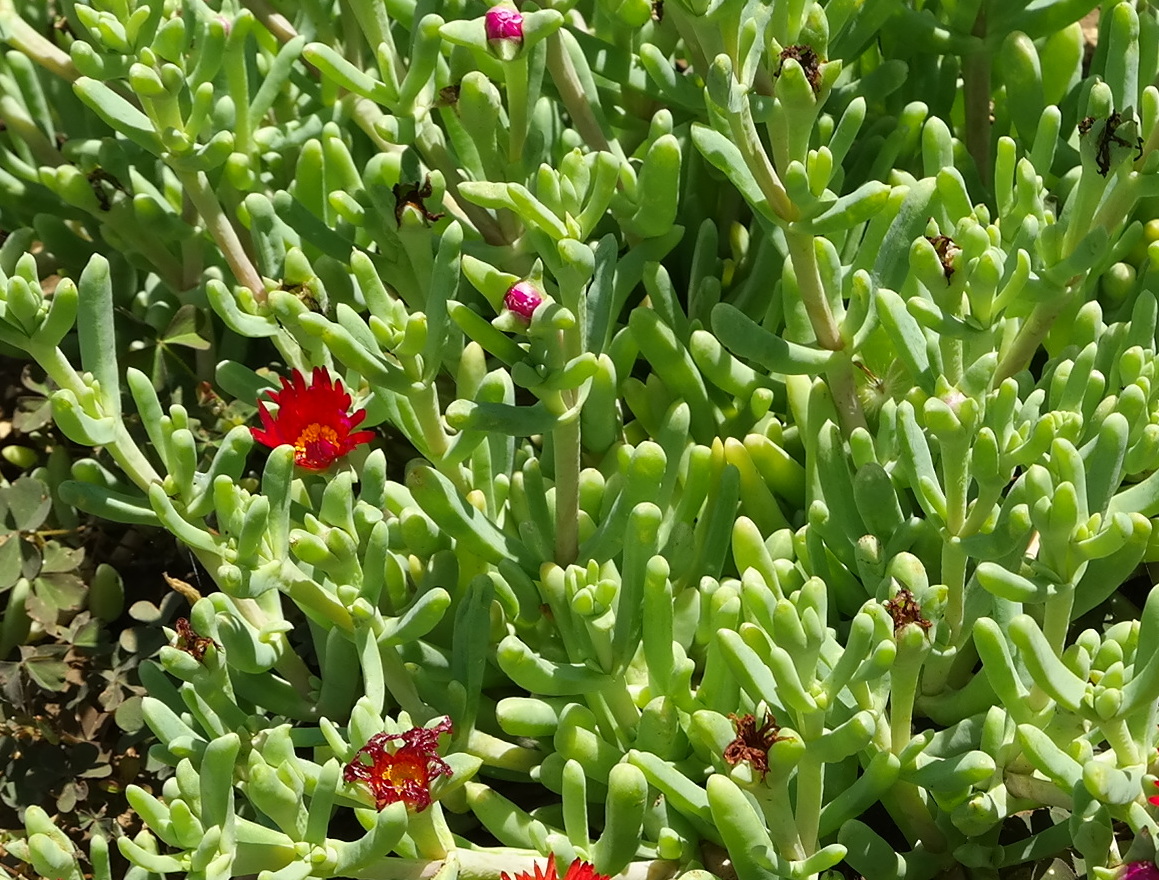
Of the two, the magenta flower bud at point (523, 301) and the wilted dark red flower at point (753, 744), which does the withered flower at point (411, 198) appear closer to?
the magenta flower bud at point (523, 301)

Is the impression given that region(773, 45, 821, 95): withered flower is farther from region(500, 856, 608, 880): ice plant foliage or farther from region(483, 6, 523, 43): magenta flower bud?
region(500, 856, 608, 880): ice plant foliage

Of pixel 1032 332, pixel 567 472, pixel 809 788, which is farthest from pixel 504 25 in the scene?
pixel 809 788

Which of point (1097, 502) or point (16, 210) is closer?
point (1097, 502)

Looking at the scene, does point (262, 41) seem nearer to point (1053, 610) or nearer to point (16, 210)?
point (16, 210)

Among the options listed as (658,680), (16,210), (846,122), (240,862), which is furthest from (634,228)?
(16,210)

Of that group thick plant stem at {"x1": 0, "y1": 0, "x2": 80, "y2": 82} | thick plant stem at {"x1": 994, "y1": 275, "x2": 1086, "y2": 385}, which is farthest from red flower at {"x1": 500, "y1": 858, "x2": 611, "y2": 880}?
thick plant stem at {"x1": 0, "y1": 0, "x2": 80, "y2": 82}

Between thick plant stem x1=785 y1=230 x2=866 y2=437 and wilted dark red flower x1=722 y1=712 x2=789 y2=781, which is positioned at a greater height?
thick plant stem x1=785 y1=230 x2=866 y2=437

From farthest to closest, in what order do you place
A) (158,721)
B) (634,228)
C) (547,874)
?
1. (634,228)
2. (158,721)
3. (547,874)

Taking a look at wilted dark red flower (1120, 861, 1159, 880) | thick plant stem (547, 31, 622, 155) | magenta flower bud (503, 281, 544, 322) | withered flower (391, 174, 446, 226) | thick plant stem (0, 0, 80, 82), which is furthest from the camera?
thick plant stem (0, 0, 80, 82)
